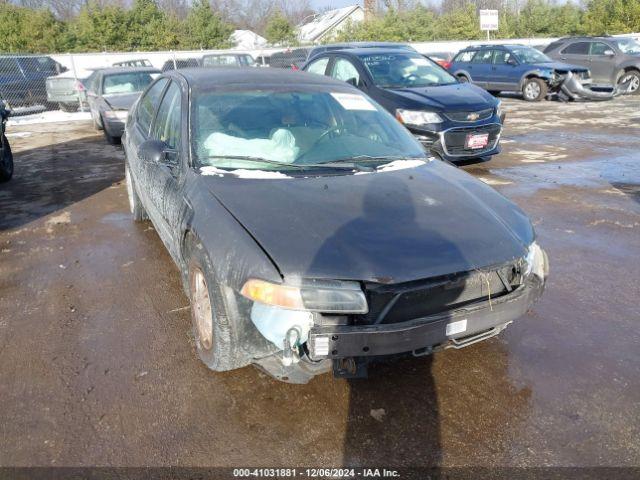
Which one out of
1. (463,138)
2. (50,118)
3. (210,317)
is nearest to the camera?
(210,317)

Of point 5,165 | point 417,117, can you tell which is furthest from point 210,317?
point 5,165

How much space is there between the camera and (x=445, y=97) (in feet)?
24.4

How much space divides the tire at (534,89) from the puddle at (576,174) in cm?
774

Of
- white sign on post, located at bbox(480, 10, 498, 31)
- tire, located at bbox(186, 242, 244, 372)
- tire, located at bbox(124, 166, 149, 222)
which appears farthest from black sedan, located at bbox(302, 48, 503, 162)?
white sign on post, located at bbox(480, 10, 498, 31)

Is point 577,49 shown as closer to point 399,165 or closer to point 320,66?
point 320,66

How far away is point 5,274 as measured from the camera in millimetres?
4418

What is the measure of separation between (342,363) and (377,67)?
22.3 ft

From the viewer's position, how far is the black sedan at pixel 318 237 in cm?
234

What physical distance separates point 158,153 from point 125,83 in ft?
29.6

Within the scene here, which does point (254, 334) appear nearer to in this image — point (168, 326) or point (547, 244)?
point (168, 326)

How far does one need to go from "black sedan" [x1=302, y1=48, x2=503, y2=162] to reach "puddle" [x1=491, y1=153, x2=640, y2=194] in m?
0.58

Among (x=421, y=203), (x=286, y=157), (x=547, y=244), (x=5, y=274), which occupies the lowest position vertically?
(x=547, y=244)

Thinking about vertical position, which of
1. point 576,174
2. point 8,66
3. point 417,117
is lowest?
point 576,174

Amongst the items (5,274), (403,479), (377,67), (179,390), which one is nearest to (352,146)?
Result: (179,390)
